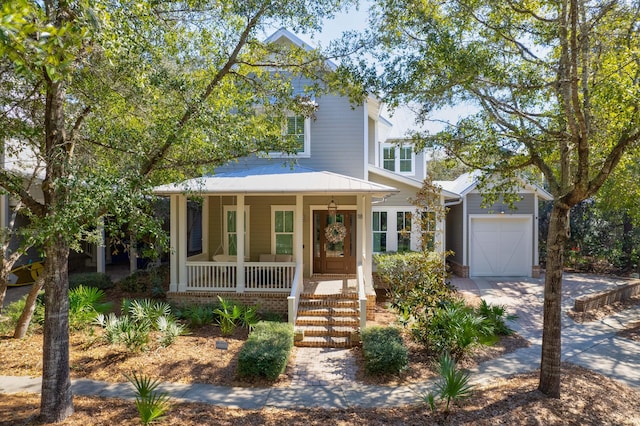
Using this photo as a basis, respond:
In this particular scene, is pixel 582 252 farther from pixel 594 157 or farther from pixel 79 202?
pixel 79 202

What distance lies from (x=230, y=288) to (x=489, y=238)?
1138 centimetres

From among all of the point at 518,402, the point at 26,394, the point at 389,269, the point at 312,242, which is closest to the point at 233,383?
the point at 26,394

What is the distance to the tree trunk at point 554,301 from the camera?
593cm

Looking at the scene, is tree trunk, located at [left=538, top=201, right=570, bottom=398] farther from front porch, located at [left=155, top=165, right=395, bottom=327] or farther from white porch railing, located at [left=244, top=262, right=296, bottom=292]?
white porch railing, located at [left=244, top=262, right=296, bottom=292]

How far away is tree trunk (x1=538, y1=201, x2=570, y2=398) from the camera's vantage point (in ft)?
19.4

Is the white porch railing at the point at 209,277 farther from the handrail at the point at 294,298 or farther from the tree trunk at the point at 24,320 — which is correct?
the tree trunk at the point at 24,320

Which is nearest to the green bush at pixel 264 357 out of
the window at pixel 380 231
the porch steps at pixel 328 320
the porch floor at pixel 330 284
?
the porch steps at pixel 328 320

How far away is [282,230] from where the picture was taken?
1382 cm

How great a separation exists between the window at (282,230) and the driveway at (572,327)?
21.4 ft

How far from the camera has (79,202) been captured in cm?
442

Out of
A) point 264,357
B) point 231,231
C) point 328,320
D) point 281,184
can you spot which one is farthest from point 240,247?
point 264,357

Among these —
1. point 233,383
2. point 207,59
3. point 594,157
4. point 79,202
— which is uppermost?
point 207,59

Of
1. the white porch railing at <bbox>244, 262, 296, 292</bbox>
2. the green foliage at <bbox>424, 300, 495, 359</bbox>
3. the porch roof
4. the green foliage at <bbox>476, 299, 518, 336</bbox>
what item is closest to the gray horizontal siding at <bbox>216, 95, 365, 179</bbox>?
the porch roof

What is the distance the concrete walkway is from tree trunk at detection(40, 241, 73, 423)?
1.07m
